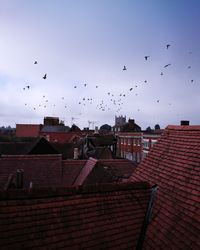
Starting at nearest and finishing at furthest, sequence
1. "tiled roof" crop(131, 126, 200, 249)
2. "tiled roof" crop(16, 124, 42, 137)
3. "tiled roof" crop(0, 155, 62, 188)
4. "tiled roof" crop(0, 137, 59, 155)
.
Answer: "tiled roof" crop(131, 126, 200, 249) → "tiled roof" crop(0, 155, 62, 188) → "tiled roof" crop(0, 137, 59, 155) → "tiled roof" crop(16, 124, 42, 137)

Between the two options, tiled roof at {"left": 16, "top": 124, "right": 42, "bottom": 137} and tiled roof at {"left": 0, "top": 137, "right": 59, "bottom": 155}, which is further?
tiled roof at {"left": 16, "top": 124, "right": 42, "bottom": 137}

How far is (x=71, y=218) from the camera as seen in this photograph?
623cm

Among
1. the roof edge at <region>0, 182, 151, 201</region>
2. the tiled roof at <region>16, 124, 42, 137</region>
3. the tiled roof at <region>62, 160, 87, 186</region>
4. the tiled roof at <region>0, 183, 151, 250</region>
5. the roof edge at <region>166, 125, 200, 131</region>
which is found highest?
the tiled roof at <region>16, 124, 42, 137</region>

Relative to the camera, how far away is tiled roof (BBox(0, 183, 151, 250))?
18.2ft

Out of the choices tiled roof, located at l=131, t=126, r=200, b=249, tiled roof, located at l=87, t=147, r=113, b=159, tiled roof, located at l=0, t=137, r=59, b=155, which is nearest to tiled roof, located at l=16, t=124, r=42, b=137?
tiled roof, located at l=0, t=137, r=59, b=155

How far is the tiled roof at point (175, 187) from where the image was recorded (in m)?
6.33

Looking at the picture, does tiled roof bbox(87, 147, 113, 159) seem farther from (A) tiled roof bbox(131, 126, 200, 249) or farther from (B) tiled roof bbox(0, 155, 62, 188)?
(A) tiled roof bbox(131, 126, 200, 249)

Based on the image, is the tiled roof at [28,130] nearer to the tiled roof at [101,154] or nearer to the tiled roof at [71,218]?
the tiled roof at [101,154]

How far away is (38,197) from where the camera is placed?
625 centimetres

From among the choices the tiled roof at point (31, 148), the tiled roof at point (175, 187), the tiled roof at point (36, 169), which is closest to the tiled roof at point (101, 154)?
the tiled roof at point (31, 148)

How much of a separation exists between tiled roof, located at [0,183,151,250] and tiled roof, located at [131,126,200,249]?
59 centimetres

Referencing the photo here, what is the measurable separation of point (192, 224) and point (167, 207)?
112 centimetres

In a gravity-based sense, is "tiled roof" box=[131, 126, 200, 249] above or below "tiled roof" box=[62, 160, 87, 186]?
above

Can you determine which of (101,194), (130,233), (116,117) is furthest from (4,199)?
(116,117)
